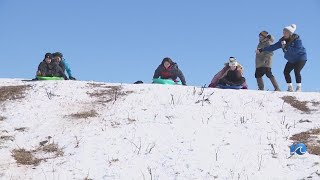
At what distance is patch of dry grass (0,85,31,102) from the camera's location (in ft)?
31.9

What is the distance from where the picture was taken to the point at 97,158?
6.70 meters

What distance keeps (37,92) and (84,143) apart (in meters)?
3.29

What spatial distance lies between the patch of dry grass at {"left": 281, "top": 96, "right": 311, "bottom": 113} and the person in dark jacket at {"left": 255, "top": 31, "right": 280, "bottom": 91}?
3.48m

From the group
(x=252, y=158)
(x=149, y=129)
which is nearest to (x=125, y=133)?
(x=149, y=129)

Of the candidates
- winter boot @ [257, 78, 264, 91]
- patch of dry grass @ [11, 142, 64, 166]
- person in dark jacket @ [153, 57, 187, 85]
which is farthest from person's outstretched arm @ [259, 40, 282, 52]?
patch of dry grass @ [11, 142, 64, 166]

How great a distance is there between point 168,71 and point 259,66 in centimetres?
274

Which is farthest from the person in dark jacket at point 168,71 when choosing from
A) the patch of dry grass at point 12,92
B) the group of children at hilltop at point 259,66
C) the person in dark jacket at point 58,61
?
the patch of dry grass at point 12,92

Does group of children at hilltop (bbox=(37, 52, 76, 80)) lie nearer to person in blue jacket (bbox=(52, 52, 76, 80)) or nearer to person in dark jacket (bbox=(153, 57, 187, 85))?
person in blue jacket (bbox=(52, 52, 76, 80))

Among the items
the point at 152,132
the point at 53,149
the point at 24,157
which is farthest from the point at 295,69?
the point at 24,157

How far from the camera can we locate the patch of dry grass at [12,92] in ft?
A: 31.9

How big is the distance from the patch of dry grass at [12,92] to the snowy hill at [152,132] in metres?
0.02

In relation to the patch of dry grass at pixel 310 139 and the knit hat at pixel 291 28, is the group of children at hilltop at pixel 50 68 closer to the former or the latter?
the knit hat at pixel 291 28

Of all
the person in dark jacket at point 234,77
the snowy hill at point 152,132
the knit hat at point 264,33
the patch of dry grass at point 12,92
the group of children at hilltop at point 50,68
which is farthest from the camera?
the group of children at hilltop at point 50,68

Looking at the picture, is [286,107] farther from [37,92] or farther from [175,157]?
[37,92]
